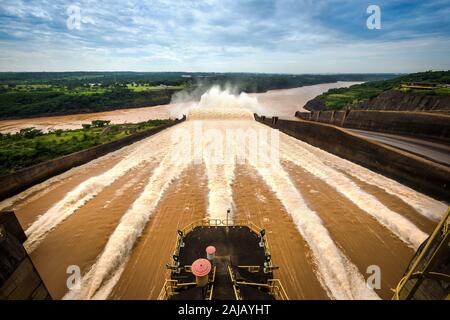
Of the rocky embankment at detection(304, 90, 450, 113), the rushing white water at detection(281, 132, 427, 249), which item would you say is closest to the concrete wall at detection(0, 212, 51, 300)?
the rushing white water at detection(281, 132, 427, 249)

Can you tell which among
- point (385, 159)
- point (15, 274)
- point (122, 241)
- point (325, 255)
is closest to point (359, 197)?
point (385, 159)

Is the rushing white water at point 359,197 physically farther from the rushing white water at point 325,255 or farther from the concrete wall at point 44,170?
the concrete wall at point 44,170

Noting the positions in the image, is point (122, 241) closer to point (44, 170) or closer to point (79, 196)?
point (79, 196)

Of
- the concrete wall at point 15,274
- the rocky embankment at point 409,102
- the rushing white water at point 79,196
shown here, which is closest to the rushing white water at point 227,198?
the rushing white water at point 79,196
